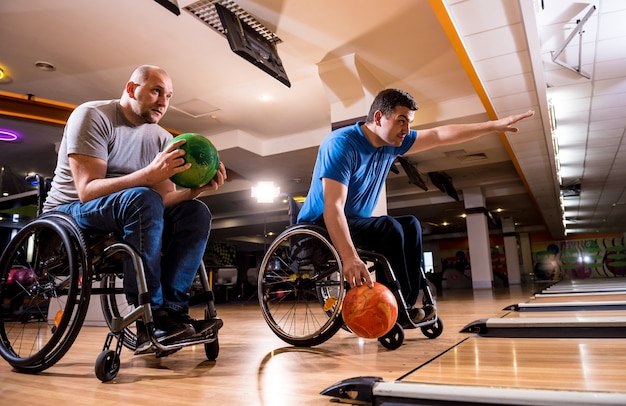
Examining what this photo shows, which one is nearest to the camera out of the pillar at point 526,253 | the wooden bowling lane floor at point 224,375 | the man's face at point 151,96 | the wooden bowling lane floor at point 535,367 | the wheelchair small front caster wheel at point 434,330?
the wooden bowling lane floor at point 535,367

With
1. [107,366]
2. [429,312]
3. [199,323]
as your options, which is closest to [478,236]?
[429,312]

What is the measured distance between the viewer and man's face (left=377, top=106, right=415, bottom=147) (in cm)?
213

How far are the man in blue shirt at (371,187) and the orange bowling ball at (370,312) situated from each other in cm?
34

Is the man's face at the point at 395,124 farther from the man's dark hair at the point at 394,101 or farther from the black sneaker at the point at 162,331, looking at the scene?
the black sneaker at the point at 162,331

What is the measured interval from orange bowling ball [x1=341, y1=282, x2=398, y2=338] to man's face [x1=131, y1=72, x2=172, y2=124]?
1099mm

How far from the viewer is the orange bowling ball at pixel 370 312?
1600 millimetres

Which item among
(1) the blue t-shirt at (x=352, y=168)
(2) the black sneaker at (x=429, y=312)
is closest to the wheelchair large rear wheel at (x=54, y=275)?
(1) the blue t-shirt at (x=352, y=168)

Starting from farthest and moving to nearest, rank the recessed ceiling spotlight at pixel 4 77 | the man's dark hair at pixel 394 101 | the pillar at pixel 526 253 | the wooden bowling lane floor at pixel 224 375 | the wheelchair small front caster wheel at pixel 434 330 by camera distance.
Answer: the pillar at pixel 526 253
the recessed ceiling spotlight at pixel 4 77
the wheelchair small front caster wheel at pixel 434 330
the man's dark hair at pixel 394 101
the wooden bowling lane floor at pixel 224 375

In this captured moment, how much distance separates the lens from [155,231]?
5.16 feet

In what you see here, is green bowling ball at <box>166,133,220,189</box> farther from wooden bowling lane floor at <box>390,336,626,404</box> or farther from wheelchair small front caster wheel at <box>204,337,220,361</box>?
wooden bowling lane floor at <box>390,336,626,404</box>

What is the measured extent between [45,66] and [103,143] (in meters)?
4.82

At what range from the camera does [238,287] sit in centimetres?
1555

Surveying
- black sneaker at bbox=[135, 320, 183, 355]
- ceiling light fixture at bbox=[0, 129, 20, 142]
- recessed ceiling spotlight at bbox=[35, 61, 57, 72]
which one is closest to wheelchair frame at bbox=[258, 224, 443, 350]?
black sneaker at bbox=[135, 320, 183, 355]

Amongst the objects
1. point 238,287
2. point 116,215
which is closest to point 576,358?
point 116,215
